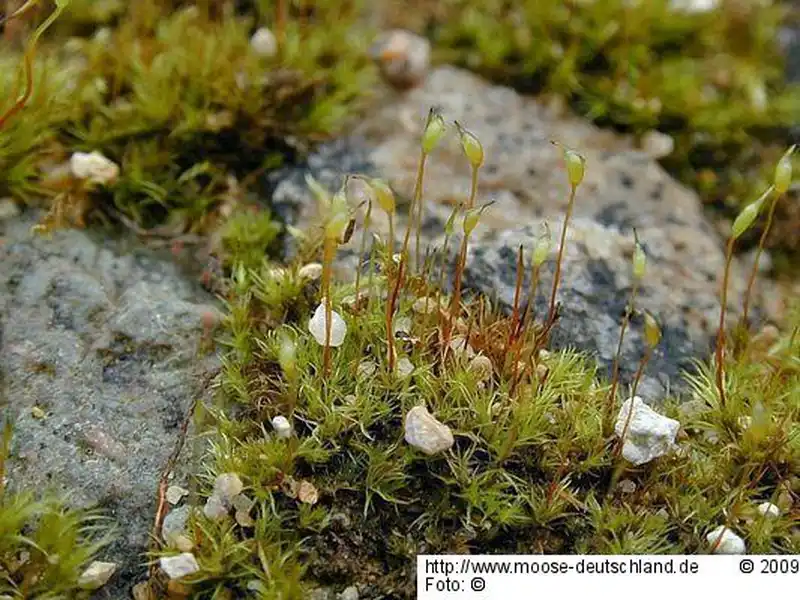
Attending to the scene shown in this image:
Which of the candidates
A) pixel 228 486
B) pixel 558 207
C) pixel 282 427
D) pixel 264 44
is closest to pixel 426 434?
pixel 282 427

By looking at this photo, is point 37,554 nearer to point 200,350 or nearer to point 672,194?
point 200,350

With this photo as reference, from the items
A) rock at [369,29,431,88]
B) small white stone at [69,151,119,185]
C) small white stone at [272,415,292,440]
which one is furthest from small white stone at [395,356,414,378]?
rock at [369,29,431,88]

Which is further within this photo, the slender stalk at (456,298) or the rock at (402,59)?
the rock at (402,59)

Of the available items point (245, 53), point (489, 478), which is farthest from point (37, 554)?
point (245, 53)

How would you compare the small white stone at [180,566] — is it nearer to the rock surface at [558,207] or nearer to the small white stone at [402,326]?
the small white stone at [402,326]

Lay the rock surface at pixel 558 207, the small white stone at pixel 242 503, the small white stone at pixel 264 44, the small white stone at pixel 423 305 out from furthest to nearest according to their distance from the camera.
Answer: the small white stone at pixel 264 44, the rock surface at pixel 558 207, the small white stone at pixel 423 305, the small white stone at pixel 242 503

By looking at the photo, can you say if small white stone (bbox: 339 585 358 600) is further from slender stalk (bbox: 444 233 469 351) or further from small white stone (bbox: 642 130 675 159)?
small white stone (bbox: 642 130 675 159)

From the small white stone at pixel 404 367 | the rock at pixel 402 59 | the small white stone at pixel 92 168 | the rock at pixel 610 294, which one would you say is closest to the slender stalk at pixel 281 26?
the rock at pixel 402 59
